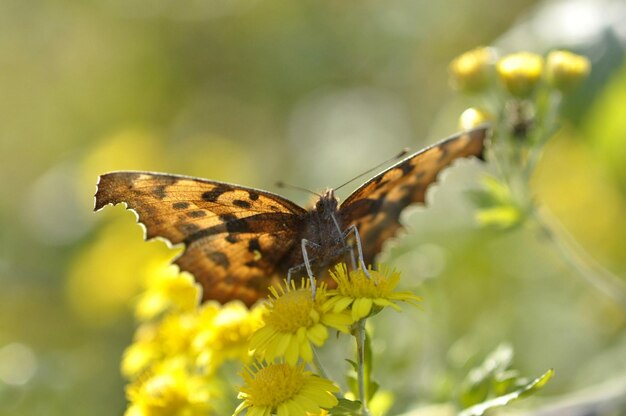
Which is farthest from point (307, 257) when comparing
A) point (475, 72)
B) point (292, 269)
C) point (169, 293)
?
point (475, 72)

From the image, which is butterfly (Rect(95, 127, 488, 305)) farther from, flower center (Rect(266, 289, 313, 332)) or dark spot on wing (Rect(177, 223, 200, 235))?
flower center (Rect(266, 289, 313, 332))

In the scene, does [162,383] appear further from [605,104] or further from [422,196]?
[605,104]

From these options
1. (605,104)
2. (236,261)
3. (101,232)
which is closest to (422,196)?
(236,261)

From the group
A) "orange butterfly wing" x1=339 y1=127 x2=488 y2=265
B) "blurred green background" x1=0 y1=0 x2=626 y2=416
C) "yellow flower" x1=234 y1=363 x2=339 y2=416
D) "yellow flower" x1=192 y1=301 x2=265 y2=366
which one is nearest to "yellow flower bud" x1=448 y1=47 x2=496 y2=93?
"blurred green background" x1=0 y1=0 x2=626 y2=416

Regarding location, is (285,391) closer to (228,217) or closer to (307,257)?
(307,257)

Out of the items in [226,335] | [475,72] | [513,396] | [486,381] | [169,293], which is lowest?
[513,396]
